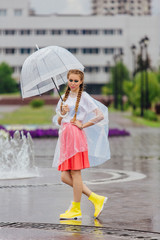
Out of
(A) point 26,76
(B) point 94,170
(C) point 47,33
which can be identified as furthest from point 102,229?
(C) point 47,33

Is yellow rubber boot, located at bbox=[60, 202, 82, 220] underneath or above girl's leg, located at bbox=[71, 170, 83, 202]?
underneath

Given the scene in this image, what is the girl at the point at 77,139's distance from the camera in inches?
344

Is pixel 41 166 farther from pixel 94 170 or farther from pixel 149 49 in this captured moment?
pixel 149 49

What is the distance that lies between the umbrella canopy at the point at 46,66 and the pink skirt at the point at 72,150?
2.84ft

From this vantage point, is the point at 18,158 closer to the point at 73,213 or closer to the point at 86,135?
the point at 86,135

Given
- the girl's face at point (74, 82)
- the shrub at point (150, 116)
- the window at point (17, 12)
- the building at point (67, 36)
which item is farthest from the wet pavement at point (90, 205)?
the window at point (17, 12)

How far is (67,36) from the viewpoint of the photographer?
140m

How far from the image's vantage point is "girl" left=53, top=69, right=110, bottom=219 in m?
8.73

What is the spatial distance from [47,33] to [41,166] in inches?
4913

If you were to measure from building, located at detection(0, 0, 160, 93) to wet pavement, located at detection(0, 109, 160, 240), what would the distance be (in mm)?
123488

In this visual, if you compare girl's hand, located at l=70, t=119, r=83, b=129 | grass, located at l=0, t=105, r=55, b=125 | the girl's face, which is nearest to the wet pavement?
girl's hand, located at l=70, t=119, r=83, b=129

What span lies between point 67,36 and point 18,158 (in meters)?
127

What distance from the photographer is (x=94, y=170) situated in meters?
15.6

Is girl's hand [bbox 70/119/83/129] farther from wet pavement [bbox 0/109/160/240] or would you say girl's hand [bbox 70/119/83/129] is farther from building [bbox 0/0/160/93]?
building [bbox 0/0/160/93]
